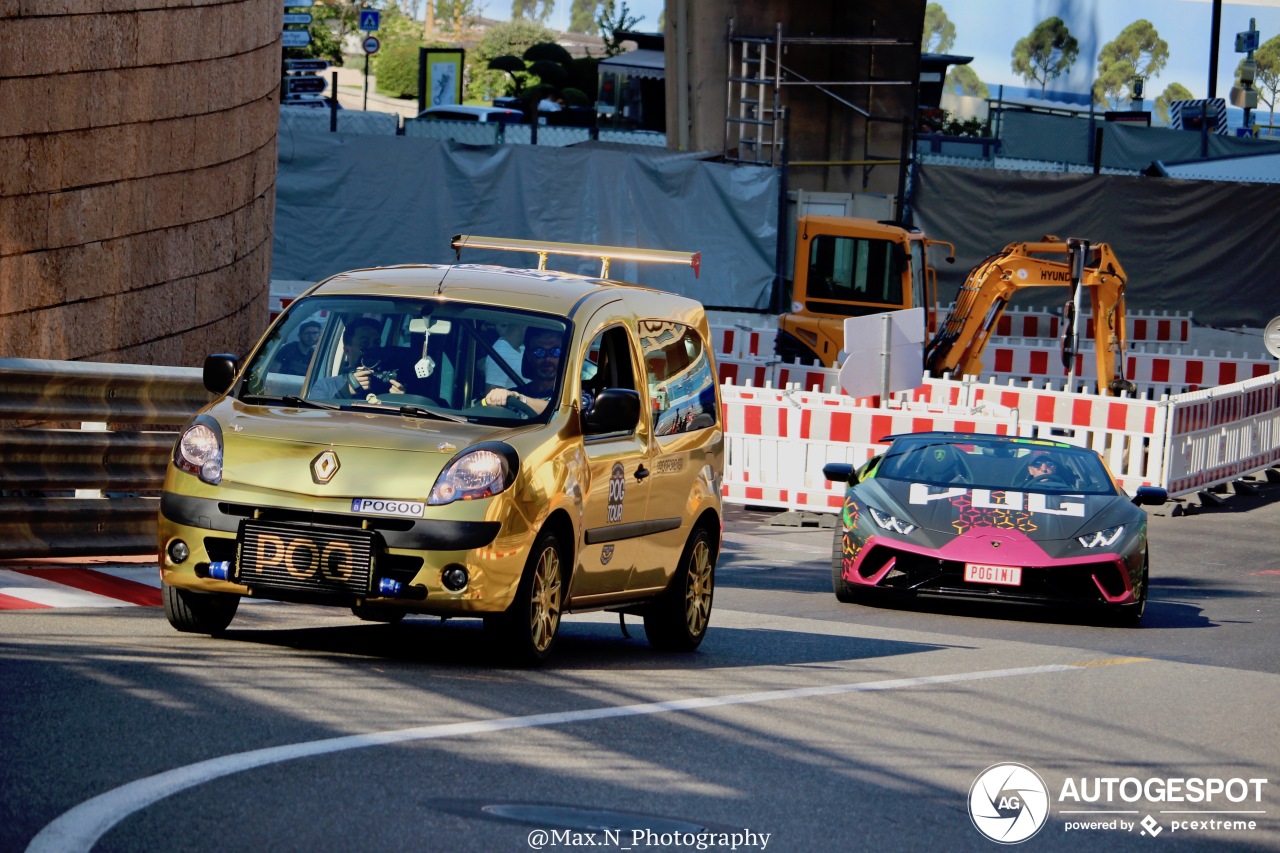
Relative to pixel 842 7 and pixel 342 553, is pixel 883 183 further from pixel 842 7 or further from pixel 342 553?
pixel 342 553

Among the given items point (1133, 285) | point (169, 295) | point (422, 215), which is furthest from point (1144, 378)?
point (169, 295)

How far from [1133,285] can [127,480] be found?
85.3ft

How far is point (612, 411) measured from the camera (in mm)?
9336

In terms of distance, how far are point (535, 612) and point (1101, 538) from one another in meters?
6.01

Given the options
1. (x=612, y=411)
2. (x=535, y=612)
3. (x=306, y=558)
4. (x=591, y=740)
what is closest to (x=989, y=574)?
(x=612, y=411)

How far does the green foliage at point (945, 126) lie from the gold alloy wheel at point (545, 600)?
53.9m

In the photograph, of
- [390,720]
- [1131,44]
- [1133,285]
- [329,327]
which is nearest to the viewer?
[390,720]

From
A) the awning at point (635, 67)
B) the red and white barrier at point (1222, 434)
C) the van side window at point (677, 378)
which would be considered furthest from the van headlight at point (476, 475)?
the awning at point (635, 67)

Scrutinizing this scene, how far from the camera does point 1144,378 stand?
30672 mm

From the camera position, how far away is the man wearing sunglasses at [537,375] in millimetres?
9367

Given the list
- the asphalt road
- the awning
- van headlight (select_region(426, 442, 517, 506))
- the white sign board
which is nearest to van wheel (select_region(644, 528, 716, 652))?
the asphalt road

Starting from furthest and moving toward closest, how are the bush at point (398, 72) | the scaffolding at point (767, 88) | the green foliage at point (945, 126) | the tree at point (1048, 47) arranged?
the bush at point (398, 72)
the tree at point (1048, 47)
the green foliage at point (945, 126)
the scaffolding at point (767, 88)

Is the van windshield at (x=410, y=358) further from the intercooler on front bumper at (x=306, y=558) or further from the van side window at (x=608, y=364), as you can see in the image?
the intercooler on front bumper at (x=306, y=558)

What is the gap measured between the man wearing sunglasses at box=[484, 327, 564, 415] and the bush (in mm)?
99344
